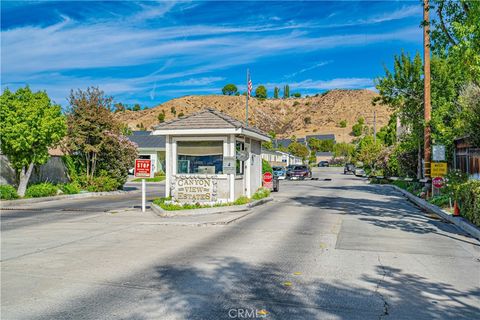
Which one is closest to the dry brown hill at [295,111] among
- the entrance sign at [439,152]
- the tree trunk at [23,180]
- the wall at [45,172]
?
the wall at [45,172]

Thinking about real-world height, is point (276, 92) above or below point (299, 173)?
above

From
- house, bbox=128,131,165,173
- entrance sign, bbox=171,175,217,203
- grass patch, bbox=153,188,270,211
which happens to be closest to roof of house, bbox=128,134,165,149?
house, bbox=128,131,165,173

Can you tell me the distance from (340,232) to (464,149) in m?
15.9

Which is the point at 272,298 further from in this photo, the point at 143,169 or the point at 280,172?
the point at 280,172

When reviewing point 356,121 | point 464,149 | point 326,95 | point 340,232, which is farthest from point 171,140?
point 326,95

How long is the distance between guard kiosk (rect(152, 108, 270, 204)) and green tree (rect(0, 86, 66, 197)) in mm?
5837

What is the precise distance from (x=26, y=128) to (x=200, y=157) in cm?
791

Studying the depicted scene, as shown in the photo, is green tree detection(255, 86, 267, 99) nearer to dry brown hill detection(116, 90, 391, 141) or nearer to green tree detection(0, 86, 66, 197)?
dry brown hill detection(116, 90, 391, 141)

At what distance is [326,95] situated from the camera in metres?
170

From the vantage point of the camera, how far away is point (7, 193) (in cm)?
1953

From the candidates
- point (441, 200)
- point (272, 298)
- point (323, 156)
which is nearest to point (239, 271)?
point (272, 298)

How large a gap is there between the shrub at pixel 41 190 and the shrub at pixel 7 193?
0.90m

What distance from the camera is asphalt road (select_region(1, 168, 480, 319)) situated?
580 centimetres

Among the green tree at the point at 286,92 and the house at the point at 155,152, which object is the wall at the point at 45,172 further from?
the green tree at the point at 286,92
